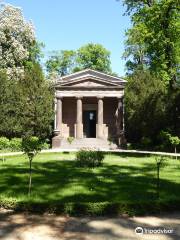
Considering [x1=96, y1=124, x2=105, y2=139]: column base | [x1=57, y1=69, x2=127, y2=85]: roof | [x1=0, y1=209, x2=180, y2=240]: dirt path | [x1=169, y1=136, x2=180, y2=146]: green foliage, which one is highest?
[x1=57, y1=69, x2=127, y2=85]: roof

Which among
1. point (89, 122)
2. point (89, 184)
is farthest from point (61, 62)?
point (89, 184)

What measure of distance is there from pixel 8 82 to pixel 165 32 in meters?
16.3

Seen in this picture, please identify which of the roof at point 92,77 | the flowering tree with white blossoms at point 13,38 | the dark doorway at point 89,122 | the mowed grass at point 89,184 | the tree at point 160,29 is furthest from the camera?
the flowering tree with white blossoms at point 13,38

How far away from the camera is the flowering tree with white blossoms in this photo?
1831 inches

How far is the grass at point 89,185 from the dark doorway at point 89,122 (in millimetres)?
22887

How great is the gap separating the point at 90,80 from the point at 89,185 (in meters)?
26.7

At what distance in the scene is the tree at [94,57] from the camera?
68250 mm

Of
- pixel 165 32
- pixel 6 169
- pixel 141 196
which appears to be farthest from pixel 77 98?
pixel 141 196

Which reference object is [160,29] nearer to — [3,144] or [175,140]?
[175,140]

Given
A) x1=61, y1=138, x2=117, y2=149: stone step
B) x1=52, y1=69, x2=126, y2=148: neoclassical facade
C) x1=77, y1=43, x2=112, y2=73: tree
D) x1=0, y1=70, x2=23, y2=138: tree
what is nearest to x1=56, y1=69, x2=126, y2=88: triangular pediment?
x1=52, y1=69, x2=126, y2=148: neoclassical facade

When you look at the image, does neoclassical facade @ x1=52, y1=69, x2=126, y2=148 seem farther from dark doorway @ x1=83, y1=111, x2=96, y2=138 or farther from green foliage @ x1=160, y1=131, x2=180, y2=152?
green foliage @ x1=160, y1=131, x2=180, y2=152

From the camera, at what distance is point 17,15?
48719 mm

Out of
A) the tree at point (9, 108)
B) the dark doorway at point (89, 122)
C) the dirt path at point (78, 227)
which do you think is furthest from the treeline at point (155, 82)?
the dirt path at point (78, 227)

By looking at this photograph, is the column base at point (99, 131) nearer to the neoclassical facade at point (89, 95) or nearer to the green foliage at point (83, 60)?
the neoclassical facade at point (89, 95)
